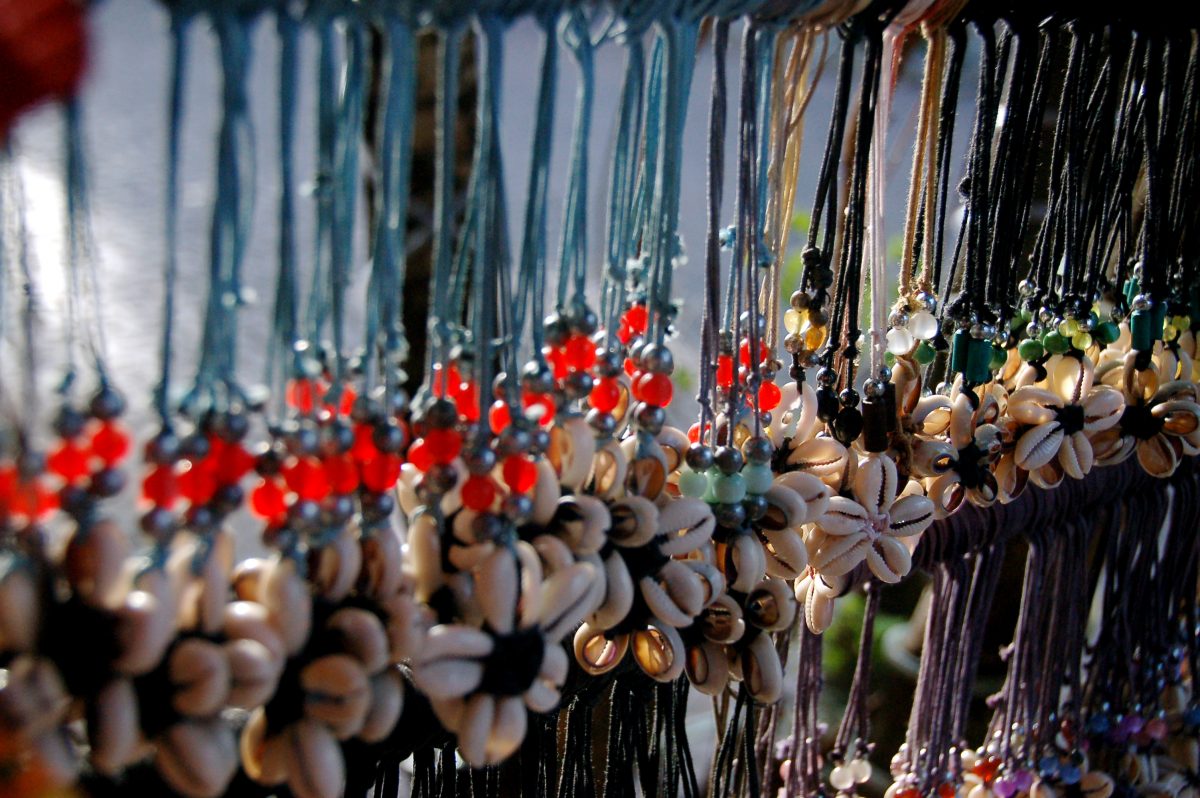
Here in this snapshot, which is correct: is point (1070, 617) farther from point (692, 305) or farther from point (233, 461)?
point (692, 305)

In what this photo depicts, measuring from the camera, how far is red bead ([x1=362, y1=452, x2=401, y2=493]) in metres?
0.33

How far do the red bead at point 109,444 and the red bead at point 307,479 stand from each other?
0.15 ft

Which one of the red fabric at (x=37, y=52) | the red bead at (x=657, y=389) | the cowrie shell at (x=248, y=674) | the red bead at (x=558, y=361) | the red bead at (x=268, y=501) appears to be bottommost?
the cowrie shell at (x=248, y=674)

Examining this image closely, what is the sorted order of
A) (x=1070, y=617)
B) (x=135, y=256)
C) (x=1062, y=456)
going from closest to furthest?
(x=1062, y=456) < (x=1070, y=617) < (x=135, y=256)

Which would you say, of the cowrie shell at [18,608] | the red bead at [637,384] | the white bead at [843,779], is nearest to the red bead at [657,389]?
the red bead at [637,384]

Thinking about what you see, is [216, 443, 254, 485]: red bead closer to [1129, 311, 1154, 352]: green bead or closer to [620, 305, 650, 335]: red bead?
[620, 305, 650, 335]: red bead

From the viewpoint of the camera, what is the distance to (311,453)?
0.32 metres

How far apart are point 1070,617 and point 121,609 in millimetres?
520

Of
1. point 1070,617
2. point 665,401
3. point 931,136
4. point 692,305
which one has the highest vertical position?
point 692,305

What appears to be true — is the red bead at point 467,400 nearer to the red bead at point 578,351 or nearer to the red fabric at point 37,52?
the red bead at point 578,351

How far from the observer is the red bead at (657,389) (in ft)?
1.28

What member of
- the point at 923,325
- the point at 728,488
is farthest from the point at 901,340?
the point at 728,488

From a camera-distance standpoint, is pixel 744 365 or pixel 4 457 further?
pixel 744 365

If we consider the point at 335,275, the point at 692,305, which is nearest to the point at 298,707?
the point at 335,275
